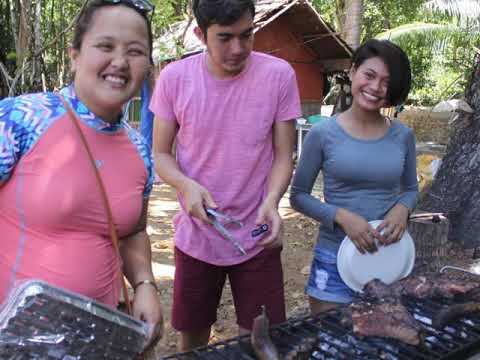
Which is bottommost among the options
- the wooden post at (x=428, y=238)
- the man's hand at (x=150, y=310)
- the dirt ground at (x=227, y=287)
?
the dirt ground at (x=227, y=287)

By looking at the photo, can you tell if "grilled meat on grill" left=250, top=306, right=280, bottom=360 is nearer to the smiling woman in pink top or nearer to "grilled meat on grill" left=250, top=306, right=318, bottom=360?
"grilled meat on grill" left=250, top=306, right=318, bottom=360

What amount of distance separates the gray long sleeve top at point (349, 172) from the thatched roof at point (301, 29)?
298 inches

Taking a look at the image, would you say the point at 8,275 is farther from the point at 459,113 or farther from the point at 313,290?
the point at 459,113

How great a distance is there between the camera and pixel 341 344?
7.11ft

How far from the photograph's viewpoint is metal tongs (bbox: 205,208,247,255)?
2.31 metres

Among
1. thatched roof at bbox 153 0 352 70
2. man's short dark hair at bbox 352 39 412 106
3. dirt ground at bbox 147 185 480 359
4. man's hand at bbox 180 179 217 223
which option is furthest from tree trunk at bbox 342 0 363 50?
man's hand at bbox 180 179 217 223

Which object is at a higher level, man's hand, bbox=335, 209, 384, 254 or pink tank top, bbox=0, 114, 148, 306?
pink tank top, bbox=0, 114, 148, 306

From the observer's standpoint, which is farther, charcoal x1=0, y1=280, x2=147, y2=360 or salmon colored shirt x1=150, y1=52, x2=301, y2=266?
salmon colored shirt x1=150, y1=52, x2=301, y2=266

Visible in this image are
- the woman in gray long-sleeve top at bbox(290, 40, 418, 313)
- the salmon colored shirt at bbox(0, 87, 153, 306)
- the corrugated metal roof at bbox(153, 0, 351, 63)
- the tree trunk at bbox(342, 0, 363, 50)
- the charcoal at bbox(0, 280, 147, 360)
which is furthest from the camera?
the tree trunk at bbox(342, 0, 363, 50)

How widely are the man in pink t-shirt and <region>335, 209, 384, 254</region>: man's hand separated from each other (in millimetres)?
353

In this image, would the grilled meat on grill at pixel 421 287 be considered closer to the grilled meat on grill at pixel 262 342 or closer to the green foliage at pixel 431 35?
the grilled meat on grill at pixel 262 342

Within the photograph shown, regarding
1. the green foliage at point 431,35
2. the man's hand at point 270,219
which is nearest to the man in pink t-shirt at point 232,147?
the man's hand at point 270,219

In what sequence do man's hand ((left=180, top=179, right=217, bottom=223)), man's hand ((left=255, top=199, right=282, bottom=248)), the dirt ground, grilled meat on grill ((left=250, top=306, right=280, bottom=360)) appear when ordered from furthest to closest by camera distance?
1. the dirt ground
2. man's hand ((left=255, top=199, right=282, bottom=248))
3. man's hand ((left=180, top=179, right=217, bottom=223))
4. grilled meat on grill ((left=250, top=306, right=280, bottom=360))

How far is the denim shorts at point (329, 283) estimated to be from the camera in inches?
109
